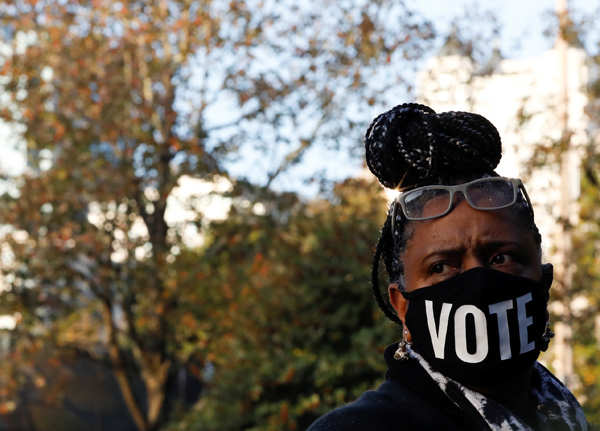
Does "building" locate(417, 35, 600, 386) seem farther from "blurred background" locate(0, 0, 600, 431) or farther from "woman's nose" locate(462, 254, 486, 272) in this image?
"woman's nose" locate(462, 254, 486, 272)

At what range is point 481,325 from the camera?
204 cm

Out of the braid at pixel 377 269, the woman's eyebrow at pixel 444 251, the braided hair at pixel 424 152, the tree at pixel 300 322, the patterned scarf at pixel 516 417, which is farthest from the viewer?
the tree at pixel 300 322

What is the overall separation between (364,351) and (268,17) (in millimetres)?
4525

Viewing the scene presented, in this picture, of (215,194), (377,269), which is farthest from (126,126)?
(377,269)

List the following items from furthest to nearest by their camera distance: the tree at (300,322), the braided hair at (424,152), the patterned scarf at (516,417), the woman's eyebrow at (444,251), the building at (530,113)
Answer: the building at (530,113), the tree at (300,322), the braided hair at (424,152), the woman's eyebrow at (444,251), the patterned scarf at (516,417)

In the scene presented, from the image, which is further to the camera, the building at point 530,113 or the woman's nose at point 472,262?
the building at point 530,113

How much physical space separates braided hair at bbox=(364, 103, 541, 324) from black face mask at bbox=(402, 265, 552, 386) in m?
0.17

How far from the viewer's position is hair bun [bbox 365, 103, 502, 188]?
2.20 metres

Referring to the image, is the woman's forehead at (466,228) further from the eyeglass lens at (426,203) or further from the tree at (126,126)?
the tree at (126,126)

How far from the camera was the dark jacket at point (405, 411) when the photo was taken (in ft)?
6.50

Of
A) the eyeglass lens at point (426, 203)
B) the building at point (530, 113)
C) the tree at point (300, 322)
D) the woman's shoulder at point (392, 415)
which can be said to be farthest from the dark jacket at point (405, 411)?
the building at point (530, 113)

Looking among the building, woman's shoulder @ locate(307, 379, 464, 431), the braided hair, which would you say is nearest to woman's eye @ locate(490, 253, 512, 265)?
the braided hair

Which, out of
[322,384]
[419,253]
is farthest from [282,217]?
[419,253]

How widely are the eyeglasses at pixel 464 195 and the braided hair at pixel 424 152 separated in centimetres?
4
